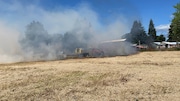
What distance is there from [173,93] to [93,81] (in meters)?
3.47

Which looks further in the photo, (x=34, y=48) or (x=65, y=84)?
(x=34, y=48)

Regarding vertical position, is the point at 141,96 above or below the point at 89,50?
below

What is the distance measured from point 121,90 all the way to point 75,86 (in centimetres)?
178

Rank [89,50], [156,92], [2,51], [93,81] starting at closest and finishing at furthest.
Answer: [156,92], [93,81], [2,51], [89,50]

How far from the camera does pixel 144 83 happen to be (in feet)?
31.7

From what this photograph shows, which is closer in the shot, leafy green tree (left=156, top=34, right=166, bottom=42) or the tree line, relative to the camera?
the tree line

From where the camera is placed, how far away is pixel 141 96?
7.55 metres

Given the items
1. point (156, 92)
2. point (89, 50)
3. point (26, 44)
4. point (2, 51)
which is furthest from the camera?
point (89, 50)

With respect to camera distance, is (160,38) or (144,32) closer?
(144,32)

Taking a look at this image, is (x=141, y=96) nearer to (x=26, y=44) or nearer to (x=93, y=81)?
(x=93, y=81)

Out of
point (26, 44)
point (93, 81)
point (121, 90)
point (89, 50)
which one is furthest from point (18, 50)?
point (121, 90)

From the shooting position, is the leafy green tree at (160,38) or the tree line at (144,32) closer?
the tree line at (144,32)

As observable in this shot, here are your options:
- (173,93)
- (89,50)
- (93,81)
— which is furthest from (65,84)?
(89,50)

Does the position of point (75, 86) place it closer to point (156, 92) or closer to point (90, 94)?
point (90, 94)
